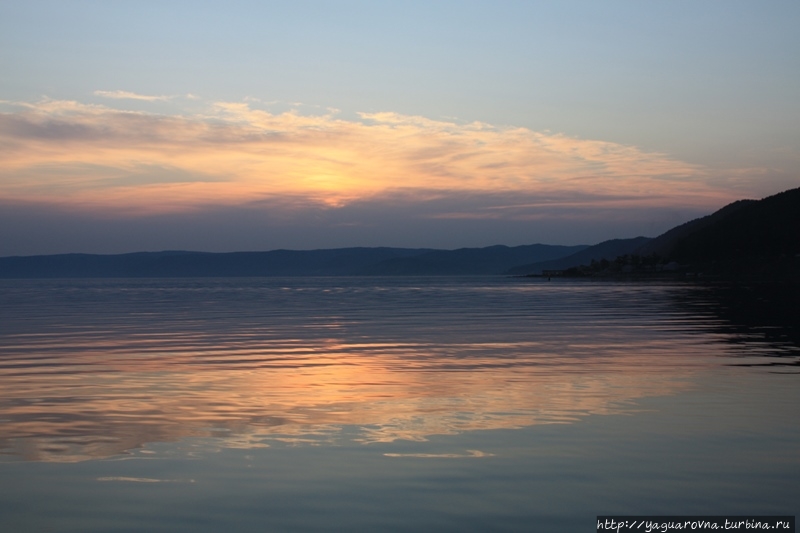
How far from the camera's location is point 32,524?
8.01 metres

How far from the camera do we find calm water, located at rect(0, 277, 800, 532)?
329 inches

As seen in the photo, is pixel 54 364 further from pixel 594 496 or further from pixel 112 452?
pixel 594 496


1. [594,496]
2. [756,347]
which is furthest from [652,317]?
[594,496]

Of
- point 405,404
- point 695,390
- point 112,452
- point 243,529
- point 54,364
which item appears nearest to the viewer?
point 243,529

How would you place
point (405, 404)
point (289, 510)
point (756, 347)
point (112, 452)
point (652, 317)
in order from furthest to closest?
point (652, 317), point (756, 347), point (405, 404), point (112, 452), point (289, 510)

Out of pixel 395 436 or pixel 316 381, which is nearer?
pixel 395 436

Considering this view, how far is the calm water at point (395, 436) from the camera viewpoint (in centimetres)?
836

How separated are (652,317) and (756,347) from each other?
15.7m

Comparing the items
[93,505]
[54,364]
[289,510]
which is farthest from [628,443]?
[54,364]

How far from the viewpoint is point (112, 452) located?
10.9 meters

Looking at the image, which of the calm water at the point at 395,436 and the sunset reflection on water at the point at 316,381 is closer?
the calm water at the point at 395,436

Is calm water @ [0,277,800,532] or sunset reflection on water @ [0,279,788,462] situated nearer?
calm water @ [0,277,800,532]

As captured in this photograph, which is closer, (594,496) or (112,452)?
(594,496)

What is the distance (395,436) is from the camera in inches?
461
